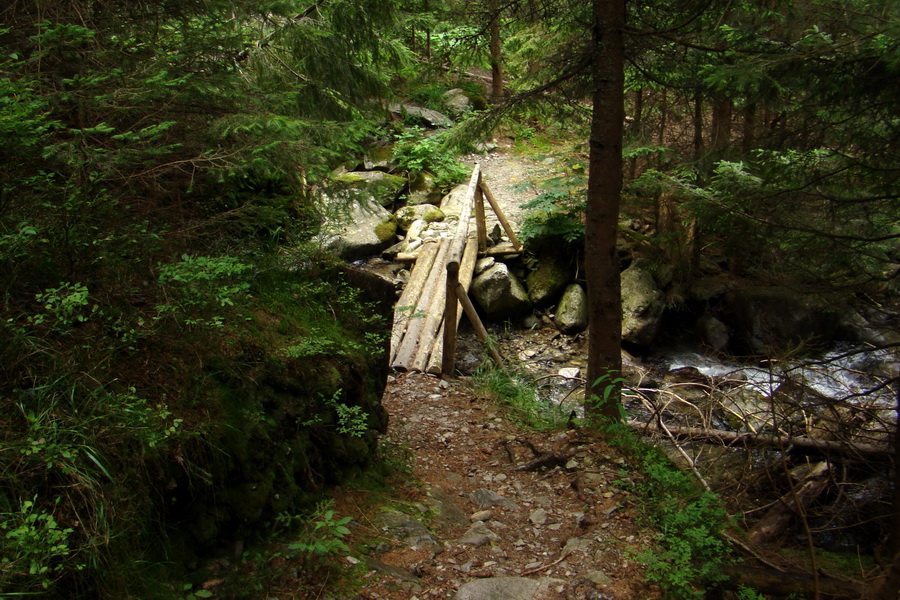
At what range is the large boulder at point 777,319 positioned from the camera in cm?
1095

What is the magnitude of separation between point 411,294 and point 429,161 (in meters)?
5.95

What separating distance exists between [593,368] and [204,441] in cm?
482

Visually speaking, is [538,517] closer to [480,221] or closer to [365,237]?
[480,221]

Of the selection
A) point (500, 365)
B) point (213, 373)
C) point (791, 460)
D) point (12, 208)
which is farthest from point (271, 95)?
point (791, 460)

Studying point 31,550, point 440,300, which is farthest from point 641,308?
point 31,550

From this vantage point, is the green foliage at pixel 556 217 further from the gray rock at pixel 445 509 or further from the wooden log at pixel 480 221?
the gray rock at pixel 445 509

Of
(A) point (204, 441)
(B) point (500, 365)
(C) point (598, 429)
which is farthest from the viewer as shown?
(B) point (500, 365)

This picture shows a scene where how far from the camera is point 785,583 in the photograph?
393 centimetres

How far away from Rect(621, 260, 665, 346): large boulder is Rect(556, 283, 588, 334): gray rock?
0.82 m

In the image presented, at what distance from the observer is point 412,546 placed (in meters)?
3.79

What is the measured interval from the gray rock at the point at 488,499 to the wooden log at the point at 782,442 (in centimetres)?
191

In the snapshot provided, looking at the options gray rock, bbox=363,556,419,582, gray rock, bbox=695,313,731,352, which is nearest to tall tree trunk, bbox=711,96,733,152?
gray rock, bbox=695,313,731,352

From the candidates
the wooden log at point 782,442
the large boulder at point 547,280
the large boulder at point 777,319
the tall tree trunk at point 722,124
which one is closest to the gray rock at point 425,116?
the large boulder at point 547,280

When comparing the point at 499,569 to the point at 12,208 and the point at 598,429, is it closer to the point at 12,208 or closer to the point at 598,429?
the point at 598,429
